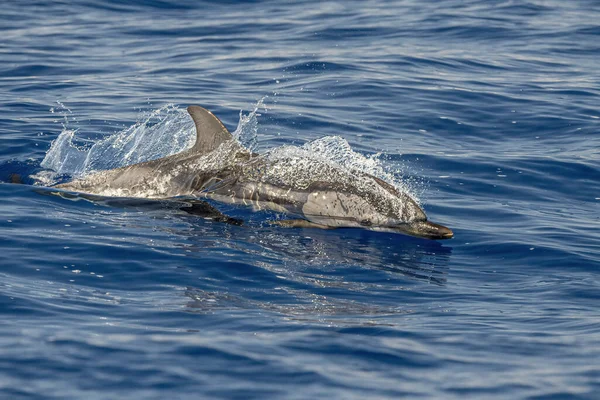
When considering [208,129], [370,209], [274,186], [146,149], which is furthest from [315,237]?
[146,149]

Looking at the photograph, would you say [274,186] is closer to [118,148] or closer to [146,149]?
[146,149]

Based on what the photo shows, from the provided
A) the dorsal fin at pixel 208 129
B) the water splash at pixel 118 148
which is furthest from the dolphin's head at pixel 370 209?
the water splash at pixel 118 148

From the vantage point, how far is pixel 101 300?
26.0 feet

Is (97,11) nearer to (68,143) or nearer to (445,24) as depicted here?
(445,24)

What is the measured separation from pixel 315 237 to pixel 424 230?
1.16m

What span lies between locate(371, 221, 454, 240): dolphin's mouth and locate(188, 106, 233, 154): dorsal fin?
213cm

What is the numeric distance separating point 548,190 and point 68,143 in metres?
6.64

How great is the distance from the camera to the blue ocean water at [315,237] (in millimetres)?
6672

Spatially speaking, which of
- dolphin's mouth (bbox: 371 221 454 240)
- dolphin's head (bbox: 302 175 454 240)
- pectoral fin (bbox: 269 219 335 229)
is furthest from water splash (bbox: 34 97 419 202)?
dolphin's mouth (bbox: 371 221 454 240)

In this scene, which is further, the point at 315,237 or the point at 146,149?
the point at 146,149

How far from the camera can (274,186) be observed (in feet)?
35.3

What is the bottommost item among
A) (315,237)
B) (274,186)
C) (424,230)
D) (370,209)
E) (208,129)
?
(315,237)

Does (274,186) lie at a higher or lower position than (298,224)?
higher

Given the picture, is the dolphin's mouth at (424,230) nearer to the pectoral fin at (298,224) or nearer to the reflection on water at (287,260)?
the reflection on water at (287,260)
